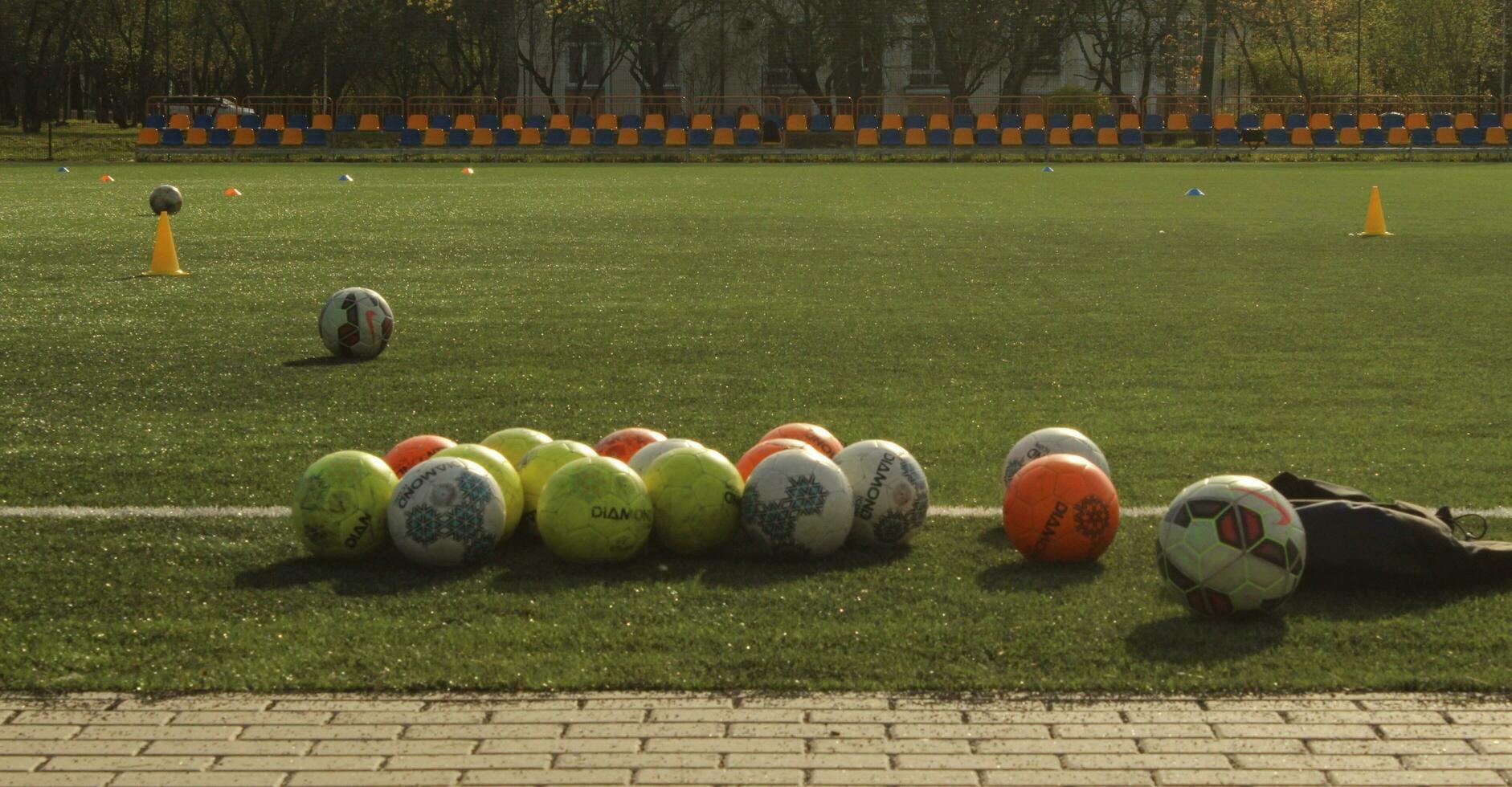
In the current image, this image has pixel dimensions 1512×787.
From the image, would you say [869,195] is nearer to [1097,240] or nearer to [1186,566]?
[1097,240]

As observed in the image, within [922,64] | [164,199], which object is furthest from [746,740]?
[922,64]

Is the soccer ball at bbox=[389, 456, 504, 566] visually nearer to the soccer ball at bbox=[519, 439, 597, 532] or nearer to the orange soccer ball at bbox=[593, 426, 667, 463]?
the soccer ball at bbox=[519, 439, 597, 532]

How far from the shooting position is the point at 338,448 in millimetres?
8711

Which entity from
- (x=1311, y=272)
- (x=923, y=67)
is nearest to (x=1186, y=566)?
(x=1311, y=272)

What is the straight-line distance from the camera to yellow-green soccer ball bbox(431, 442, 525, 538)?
670 cm

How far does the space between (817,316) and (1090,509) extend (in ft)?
26.5

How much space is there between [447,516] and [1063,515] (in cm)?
238

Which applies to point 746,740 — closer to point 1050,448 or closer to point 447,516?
point 447,516

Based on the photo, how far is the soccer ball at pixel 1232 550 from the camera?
5.62m

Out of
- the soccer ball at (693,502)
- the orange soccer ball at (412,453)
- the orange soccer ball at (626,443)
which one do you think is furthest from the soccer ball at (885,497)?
the orange soccer ball at (412,453)

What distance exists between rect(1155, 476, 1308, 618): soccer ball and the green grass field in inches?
4.8

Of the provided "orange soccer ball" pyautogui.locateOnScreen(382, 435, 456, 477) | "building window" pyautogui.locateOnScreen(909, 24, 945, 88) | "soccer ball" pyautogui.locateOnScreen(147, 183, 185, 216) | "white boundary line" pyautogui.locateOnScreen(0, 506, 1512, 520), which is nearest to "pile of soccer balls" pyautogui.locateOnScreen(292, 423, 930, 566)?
"orange soccer ball" pyautogui.locateOnScreen(382, 435, 456, 477)

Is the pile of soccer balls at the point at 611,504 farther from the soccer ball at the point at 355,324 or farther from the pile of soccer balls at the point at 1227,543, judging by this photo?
the soccer ball at the point at 355,324

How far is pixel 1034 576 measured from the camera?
6320 millimetres
